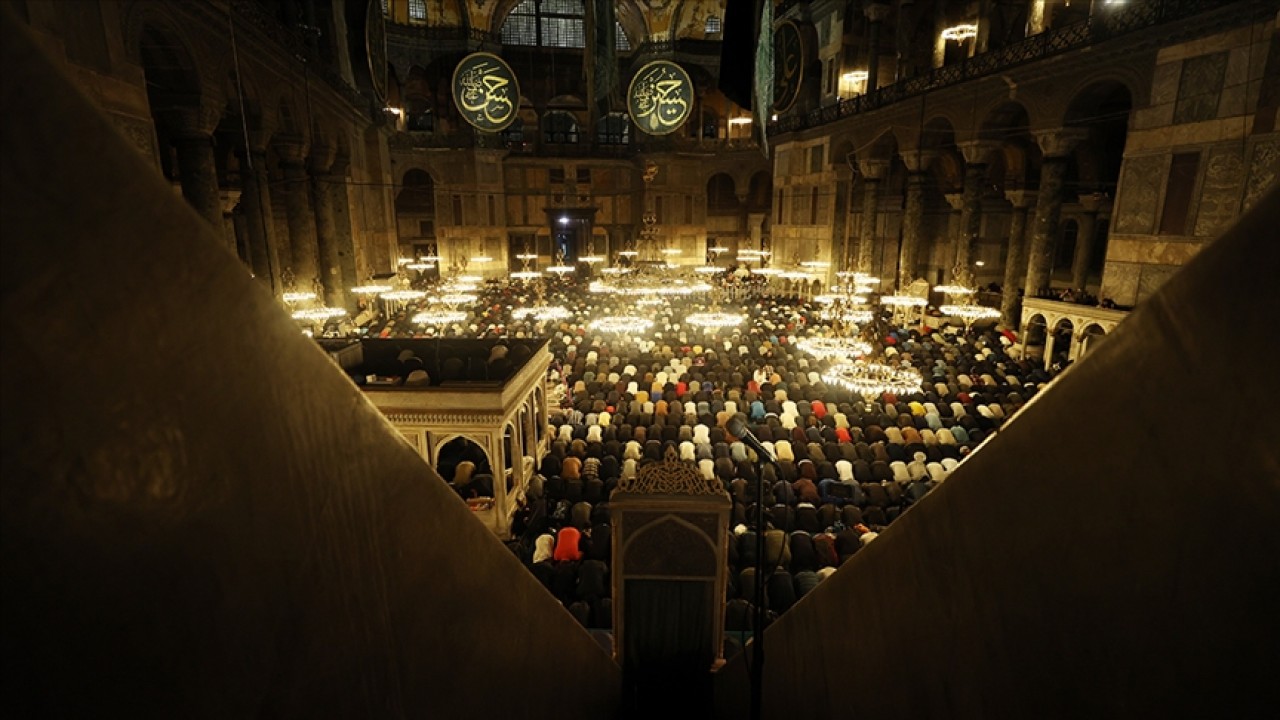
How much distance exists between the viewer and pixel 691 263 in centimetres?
2955

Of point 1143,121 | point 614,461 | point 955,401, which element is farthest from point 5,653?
point 1143,121

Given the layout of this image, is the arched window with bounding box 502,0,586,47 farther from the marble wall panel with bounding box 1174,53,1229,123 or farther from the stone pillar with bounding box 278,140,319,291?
the marble wall panel with bounding box 1174,53,1229,123

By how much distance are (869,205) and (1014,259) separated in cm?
514

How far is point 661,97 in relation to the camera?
1499cm

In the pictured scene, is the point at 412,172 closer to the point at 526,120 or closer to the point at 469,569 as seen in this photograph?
the point at 526,120

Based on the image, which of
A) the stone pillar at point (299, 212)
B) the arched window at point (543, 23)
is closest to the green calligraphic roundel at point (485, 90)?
the stone pillar at point (299, 212)

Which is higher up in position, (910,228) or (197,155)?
(197,155)

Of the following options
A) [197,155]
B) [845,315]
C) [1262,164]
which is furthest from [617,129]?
[1262,164]

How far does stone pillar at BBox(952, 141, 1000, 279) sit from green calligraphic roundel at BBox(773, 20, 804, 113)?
198 inches

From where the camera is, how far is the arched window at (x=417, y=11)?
83.0ft

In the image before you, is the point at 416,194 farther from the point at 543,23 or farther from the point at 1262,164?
the point at 1262,164

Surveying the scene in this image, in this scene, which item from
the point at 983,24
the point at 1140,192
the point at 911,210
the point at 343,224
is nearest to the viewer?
the point at 1140,192

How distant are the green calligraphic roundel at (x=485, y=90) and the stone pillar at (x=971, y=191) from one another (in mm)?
11604

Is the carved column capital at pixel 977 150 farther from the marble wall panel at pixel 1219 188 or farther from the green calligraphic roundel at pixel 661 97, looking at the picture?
the green calligraphic roundel at pixel 661 97
